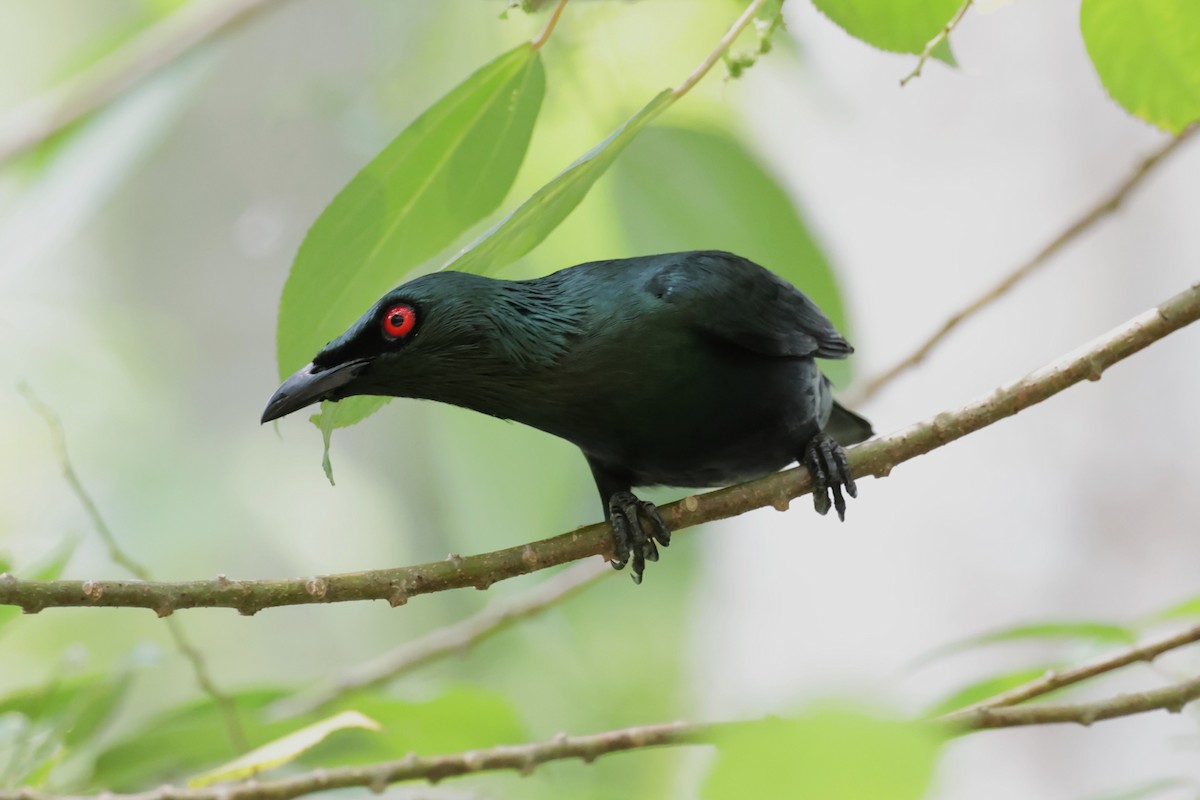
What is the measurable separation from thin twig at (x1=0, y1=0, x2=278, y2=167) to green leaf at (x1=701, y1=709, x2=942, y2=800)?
135 inches

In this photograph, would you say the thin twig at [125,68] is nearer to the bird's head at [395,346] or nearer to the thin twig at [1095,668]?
the bird's head at [395,346]

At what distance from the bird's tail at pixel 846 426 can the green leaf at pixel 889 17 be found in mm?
1556

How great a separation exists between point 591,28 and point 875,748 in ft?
8.37

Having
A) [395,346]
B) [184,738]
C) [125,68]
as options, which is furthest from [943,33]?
[125,68]

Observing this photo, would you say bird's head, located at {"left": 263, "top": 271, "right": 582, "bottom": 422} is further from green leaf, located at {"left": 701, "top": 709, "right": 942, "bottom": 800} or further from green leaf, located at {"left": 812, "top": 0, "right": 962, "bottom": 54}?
green leaf, located at {"left": 701, "top": 709, "right": 942, "bottom": 800}

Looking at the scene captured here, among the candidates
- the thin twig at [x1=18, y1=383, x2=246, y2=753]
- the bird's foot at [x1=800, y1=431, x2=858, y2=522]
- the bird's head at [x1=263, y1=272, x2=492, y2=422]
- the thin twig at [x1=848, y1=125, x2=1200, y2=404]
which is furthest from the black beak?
the thin twig at [x1=848, y1=125, x2=1200, y2=404]

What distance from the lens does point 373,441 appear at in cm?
739

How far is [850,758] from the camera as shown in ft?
2.22

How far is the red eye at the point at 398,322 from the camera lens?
207 centimetres

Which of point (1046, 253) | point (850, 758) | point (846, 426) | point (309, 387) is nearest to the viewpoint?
point (850, 758)

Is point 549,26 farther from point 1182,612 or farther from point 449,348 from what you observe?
point 1182,612

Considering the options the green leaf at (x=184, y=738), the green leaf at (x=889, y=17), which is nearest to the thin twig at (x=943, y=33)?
the green leaf at (x=889, y=17)

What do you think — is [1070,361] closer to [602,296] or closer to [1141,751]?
[602,296]

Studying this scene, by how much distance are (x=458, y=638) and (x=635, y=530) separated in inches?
39.8
